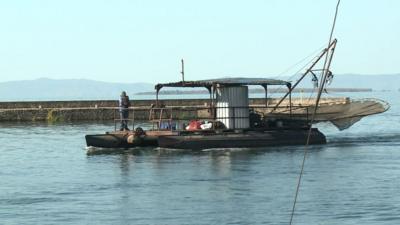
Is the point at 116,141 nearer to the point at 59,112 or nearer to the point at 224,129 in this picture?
the point at 224,129

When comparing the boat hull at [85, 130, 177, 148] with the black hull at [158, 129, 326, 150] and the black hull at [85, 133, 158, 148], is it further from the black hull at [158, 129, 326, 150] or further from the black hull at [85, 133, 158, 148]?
the black hull at [158, 129, 326, 150]

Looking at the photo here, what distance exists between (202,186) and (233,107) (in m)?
12.4

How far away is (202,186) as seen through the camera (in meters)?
26.2

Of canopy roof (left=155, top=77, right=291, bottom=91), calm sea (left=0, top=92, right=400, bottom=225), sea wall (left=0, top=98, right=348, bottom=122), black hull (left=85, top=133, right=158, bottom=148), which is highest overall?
canopy roof (left=155, top=77, right=291, bottom=91)

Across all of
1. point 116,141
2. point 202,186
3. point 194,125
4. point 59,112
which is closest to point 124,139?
point 116,141

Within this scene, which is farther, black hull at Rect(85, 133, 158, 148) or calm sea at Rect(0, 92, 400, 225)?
black hull at Rect(85, 133, 158, 148)

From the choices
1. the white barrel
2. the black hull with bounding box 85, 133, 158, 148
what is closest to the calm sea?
the black hull with bounding box 85, 133, 158, 148

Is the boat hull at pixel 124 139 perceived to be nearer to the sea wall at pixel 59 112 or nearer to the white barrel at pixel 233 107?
the white barrel at pixel 233 107

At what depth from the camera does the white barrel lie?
38.3m

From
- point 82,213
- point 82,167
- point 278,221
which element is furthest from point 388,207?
point 82,167

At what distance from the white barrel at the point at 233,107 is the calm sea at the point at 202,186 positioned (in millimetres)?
1572

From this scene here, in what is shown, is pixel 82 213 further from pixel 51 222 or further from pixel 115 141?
pixel 115 141

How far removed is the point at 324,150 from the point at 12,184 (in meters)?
16.4

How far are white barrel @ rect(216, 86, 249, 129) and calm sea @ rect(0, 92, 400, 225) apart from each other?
157 cm
